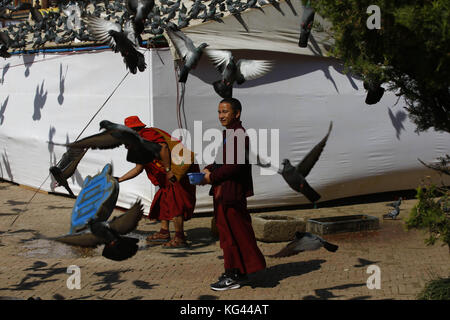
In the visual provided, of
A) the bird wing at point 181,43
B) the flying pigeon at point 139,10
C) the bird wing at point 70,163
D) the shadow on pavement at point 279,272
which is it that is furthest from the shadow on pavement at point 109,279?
the bird wing at point 181,43

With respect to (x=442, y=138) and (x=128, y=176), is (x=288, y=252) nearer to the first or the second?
(x=128, y=176)

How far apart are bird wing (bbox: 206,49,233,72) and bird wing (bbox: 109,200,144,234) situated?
3.80 meters

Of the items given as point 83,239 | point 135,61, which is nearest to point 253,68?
point 135,61

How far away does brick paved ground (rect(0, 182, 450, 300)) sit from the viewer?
19.8ft

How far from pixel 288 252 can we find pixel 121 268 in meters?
1.85

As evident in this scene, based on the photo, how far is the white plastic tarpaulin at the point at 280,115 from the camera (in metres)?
9.39

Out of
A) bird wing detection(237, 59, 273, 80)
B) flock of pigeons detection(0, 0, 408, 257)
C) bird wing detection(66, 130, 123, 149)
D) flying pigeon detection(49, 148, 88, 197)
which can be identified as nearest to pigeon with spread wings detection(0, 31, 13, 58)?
flock of pigeons detection(0, 0, 408, 257)

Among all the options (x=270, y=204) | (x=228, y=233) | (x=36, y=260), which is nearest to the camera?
(x=228, y=233)

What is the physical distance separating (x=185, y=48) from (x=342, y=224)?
3175mm

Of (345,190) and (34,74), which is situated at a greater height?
(34,74)

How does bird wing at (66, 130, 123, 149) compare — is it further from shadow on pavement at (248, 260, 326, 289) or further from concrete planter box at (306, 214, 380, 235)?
concrete planter box at (306, 214, 380, 235)

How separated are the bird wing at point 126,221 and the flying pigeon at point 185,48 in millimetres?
3408

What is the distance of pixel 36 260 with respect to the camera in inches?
294
